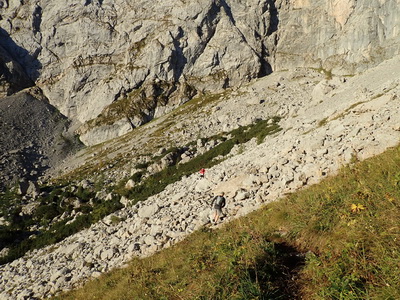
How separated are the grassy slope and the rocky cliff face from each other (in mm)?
76611

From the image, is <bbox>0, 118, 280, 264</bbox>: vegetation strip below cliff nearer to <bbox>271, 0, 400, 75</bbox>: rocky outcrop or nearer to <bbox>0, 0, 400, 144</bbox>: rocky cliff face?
<bbox>0, 0, 400, 144</bbox>: rocky cliff face

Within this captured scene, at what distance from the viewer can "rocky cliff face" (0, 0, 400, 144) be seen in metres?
85.3

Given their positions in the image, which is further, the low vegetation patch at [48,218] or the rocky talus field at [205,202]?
the low vegetation patch at [48,218]

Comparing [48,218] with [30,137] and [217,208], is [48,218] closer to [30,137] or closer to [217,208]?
[217,208]

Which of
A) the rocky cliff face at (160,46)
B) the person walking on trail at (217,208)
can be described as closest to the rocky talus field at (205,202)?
the person walking on trail at (217,208)

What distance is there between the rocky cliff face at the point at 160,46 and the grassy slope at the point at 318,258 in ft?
251

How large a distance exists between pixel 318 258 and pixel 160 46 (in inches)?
3753

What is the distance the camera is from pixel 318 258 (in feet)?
14.3

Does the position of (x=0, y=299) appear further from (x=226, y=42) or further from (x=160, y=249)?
(x=226, y=42)

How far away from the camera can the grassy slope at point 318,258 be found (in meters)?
3.46

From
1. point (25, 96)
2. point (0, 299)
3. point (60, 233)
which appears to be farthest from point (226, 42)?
point (0, 299)

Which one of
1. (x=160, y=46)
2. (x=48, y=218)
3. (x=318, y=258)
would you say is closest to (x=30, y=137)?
(x=48, y=218)

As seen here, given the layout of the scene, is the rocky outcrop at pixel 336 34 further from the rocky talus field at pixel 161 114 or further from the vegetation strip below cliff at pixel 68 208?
the vegetation strip below cliff at pixel 68 208

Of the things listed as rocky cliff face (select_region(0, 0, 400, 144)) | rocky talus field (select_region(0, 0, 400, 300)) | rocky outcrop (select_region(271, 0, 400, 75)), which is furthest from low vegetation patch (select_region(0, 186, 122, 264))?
A: rocky outcrop (select_region(271, 0, 400, 75))
